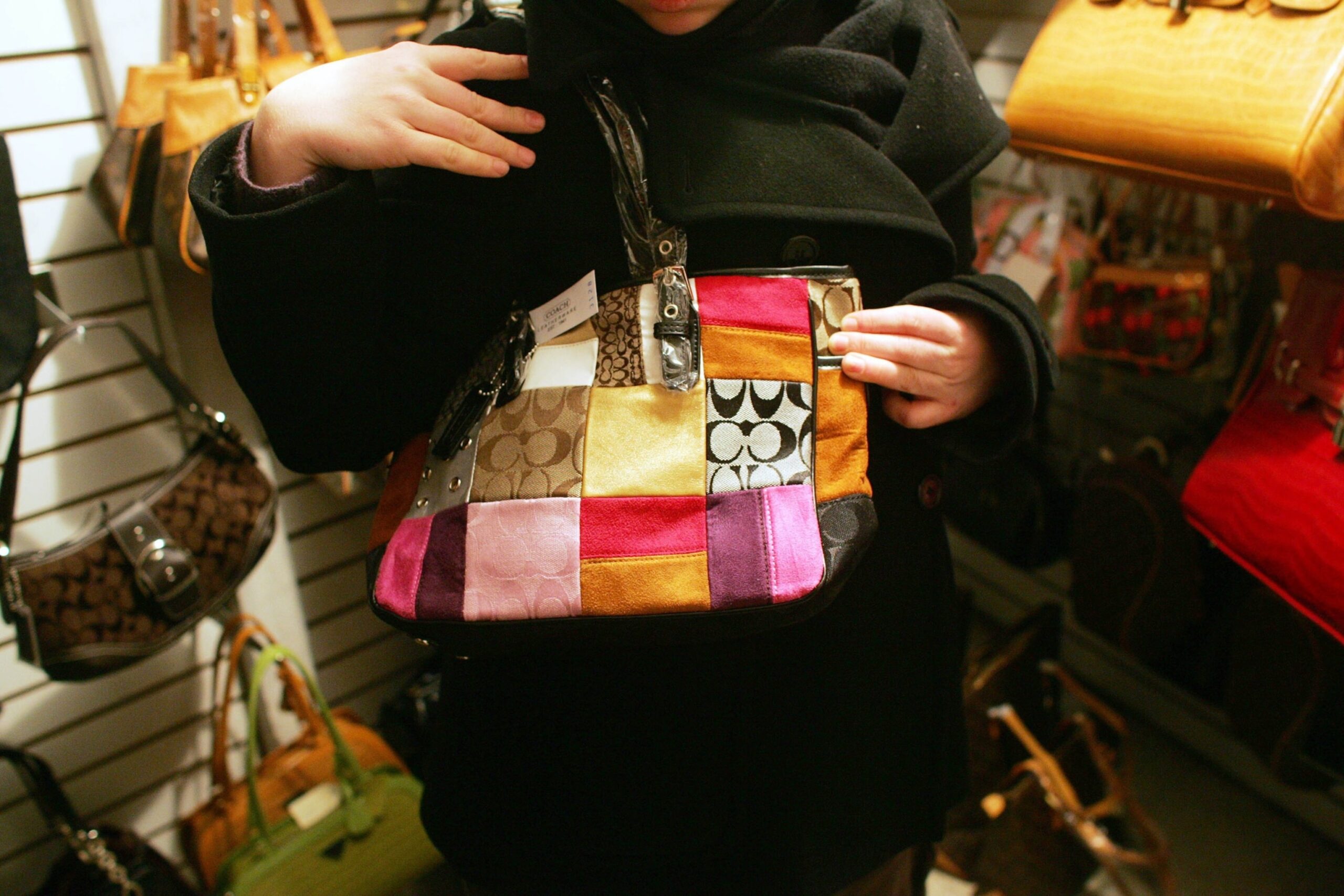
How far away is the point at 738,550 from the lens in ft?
2.40

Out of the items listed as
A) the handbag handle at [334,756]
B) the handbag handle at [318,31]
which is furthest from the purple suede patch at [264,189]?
the handbag handle at [334,756]

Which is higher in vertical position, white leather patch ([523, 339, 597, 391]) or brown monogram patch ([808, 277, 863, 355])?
brown monogram patch ([808, 277, 863, 355])

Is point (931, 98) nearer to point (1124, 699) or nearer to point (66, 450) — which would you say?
point (66, 450)

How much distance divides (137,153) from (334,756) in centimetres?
104

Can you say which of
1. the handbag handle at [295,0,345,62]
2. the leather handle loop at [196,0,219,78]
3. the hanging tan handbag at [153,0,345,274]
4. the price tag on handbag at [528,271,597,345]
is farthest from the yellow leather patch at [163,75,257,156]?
the price tag on handbag at [528,271,597,345]

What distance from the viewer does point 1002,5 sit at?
1.94 metres

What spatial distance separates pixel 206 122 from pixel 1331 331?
1.52m

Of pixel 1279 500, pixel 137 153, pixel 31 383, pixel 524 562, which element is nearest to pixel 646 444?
pixel 524 562

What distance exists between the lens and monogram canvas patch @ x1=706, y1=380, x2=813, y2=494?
2.48 feet

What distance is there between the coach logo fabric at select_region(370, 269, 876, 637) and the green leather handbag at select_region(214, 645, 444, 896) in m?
0.87

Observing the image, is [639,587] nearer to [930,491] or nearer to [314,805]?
[930,491]

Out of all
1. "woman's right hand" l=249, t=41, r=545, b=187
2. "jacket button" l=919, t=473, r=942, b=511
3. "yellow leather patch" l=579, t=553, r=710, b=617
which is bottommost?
"jacket button" l=919, t=473, r=942, b=511

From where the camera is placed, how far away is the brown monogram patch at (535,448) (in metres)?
0.76

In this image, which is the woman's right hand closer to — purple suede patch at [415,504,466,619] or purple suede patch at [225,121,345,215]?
purple suede patch at [225,121,345,215]
